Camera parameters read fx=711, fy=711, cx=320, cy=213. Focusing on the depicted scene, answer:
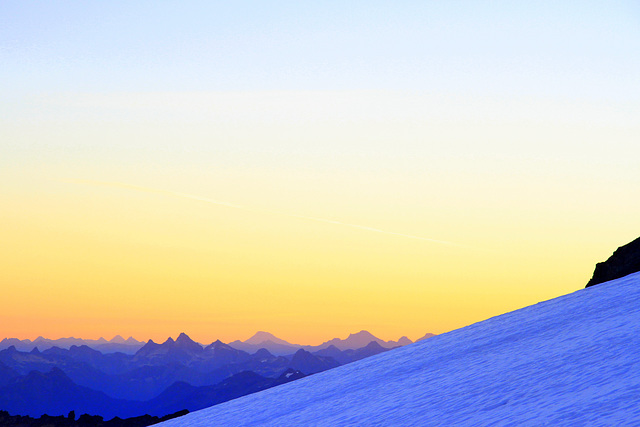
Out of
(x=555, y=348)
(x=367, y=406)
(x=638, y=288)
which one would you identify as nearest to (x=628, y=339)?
(x=555, y=348)

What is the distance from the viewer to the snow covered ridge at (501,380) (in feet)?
24.1

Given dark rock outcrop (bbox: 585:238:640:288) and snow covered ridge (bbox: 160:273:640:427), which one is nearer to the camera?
snow covered ridge (bbox: 160:273:640:427)

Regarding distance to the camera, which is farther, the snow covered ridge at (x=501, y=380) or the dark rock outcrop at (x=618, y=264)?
the dark rock outcrop at (x=618, y=264)

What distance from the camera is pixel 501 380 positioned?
30.8ft

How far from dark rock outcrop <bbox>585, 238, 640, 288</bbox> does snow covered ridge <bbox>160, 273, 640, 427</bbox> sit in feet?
74.7

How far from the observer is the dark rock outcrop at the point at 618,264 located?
37.4 meters

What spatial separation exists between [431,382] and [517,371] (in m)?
1.77

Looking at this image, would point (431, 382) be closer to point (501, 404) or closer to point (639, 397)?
point (501, 404)

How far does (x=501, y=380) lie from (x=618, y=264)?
33.0 metres

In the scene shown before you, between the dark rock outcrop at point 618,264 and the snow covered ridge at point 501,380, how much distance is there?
22764 mm

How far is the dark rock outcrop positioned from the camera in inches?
1474

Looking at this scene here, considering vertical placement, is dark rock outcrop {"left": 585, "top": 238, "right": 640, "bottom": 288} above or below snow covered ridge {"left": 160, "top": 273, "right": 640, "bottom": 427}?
above

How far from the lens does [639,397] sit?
6684 mm

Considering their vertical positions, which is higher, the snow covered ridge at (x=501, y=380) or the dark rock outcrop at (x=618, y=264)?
the dark rock outcrop at (x=618, y=264)
